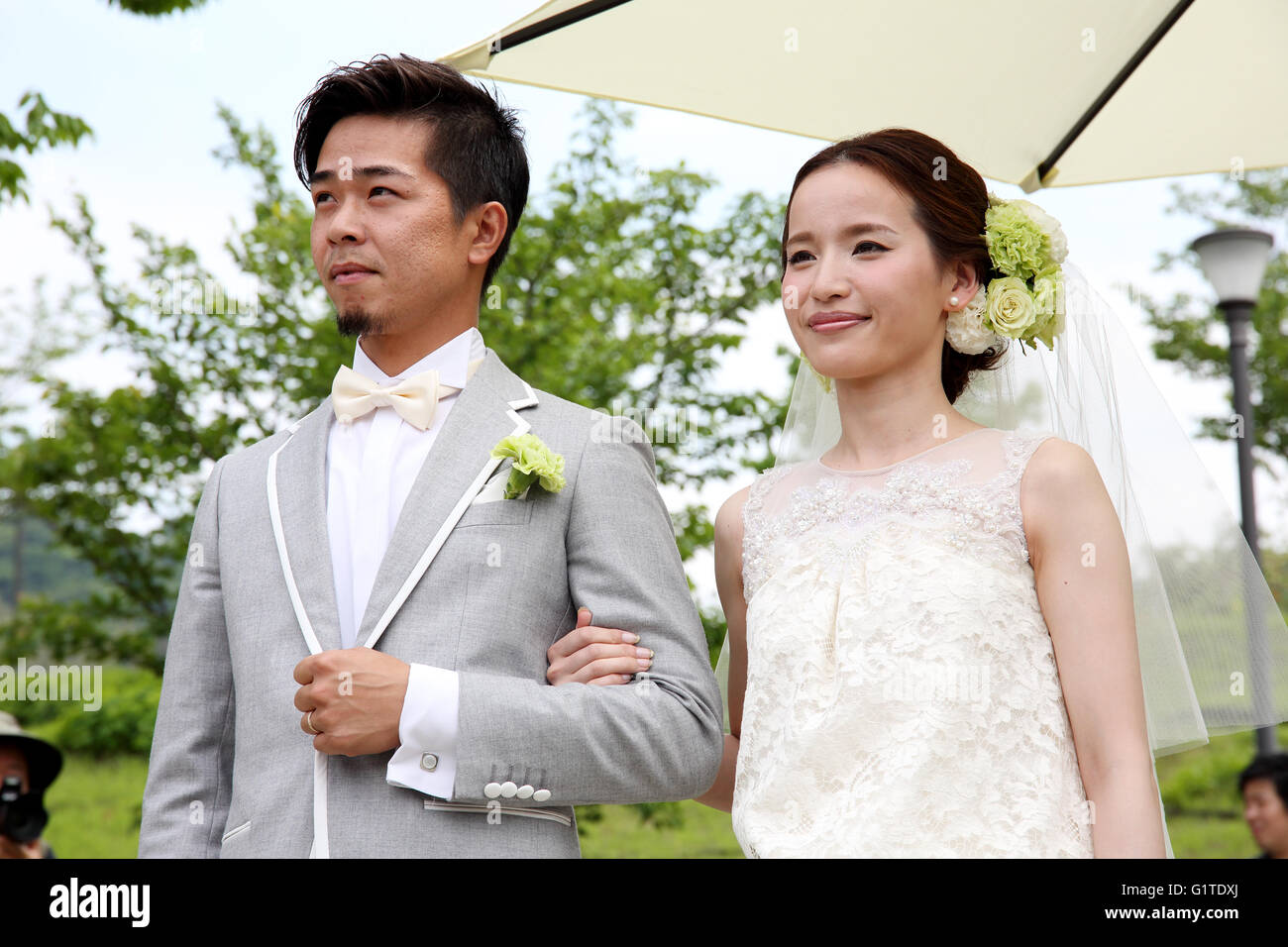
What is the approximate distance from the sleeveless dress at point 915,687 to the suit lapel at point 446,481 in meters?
0.67

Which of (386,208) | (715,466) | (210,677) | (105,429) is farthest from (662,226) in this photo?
(210,677)

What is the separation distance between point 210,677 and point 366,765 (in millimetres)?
527

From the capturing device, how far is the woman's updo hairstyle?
8.94ft

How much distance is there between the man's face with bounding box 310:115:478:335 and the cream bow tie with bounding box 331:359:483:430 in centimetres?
12

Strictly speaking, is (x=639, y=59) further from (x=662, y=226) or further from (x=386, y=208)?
(x=662, y=226)

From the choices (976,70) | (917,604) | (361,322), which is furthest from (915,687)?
(976,70)

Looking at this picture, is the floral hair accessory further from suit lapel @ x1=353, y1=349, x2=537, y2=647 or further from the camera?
the camera

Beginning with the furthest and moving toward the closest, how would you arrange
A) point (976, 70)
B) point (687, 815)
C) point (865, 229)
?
point (687, 815) → point (976, 70) → point (865, 229)

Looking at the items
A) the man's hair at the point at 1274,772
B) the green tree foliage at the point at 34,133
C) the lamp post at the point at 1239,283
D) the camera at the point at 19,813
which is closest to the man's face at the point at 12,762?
the camera at the point at 19,813

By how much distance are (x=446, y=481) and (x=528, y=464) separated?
Answer: 0.64 feet

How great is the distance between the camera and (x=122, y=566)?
635 cm

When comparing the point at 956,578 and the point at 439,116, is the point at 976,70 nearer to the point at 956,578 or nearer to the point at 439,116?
the point at 439,116

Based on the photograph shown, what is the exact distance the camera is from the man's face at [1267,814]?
17.1 feet

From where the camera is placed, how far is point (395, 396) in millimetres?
2756
